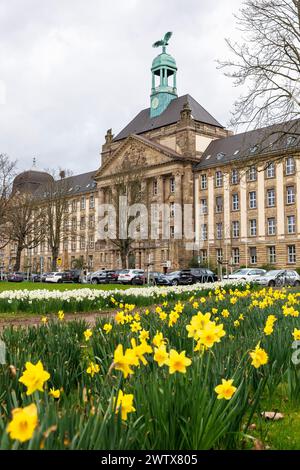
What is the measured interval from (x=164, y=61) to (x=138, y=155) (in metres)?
16.0

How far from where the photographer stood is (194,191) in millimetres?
64000

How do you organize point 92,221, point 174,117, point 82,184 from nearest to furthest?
point 174,117 < point 92,221 < point 82,184

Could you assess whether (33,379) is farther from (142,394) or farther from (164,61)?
(164,61)

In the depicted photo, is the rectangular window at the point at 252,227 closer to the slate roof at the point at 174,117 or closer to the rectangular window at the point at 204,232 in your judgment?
the rectangular window at the point at 204,232

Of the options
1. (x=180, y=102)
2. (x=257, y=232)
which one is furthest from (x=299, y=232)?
(x=180, y=102)

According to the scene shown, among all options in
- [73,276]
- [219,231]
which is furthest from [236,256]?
Result: [73,276]

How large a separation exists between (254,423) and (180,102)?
229ft

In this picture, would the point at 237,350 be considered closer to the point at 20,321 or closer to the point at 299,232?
the point at 20,321

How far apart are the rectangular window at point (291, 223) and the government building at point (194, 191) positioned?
0.36 ft

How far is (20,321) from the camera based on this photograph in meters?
11.6

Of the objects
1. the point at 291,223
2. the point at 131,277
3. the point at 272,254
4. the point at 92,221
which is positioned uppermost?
the point at 92,221

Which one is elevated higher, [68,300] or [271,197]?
[271,197]

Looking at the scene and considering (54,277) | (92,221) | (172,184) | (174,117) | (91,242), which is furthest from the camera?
(91,242)

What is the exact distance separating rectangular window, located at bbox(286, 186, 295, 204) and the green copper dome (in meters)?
30.9
